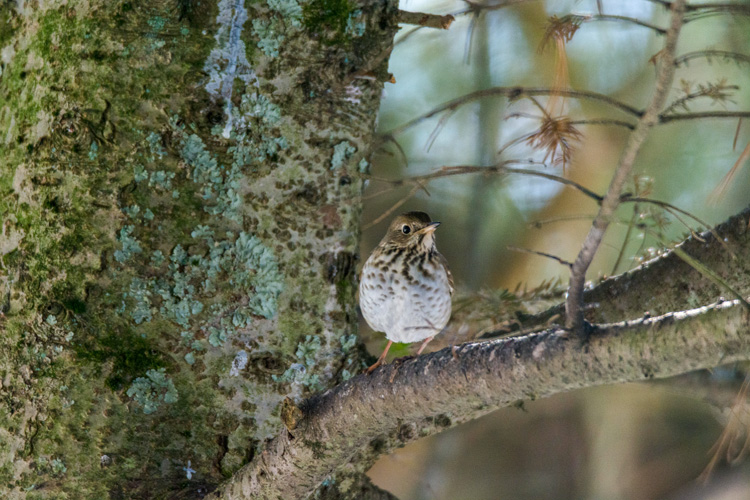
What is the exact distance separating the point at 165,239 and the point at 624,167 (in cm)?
163

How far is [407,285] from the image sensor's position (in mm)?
2936

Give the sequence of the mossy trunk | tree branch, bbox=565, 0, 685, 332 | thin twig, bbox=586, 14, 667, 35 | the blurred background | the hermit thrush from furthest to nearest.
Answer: the blurred background < the hermit thrush < the mossy trunk < thin twig, bbox=586, 14, 667, 35 < tree branch, bbox=565, 0, 685, 332

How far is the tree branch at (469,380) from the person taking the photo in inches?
57.3

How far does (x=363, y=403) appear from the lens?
2082 mm

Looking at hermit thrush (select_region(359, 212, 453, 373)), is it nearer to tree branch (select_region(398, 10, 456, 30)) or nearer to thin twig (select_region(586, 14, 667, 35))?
tree branch (select_region(398, 10, 456, 30))

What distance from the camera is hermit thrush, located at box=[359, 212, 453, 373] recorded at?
2.92 m

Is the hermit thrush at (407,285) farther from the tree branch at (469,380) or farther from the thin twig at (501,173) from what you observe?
the thin twig at (501,173)

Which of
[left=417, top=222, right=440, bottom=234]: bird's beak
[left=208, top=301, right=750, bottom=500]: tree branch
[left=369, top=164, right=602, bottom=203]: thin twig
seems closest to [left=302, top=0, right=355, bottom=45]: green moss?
[left=417, top=222, right=440, bottom=234]: bird's beak

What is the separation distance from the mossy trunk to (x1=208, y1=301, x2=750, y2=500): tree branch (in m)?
0.32

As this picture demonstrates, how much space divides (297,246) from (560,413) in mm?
4883

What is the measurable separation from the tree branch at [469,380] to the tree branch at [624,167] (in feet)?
0.33

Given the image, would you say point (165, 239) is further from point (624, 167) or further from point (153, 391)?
point (624, 167)

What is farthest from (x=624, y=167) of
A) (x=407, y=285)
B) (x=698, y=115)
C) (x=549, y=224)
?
(x=549, y=224)

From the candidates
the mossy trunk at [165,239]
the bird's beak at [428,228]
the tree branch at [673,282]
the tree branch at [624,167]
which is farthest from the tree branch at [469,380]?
the bird's beak at [428,228]
